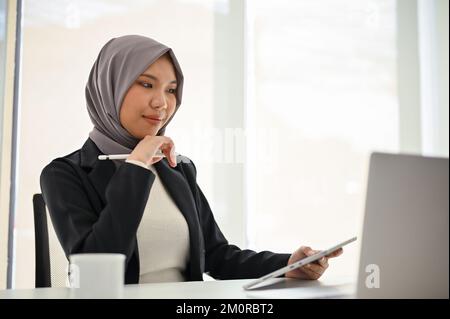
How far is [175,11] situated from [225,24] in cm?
27

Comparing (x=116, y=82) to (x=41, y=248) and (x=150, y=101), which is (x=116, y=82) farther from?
(x=41, y=248)

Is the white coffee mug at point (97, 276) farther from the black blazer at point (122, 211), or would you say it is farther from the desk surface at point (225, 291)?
the black blazer at point (122, 211)

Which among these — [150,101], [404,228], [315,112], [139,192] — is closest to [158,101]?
[150,101]

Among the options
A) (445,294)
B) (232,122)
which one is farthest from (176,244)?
(232,122)

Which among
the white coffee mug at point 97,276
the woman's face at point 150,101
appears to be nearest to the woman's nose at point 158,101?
the woman's face at point 150,101

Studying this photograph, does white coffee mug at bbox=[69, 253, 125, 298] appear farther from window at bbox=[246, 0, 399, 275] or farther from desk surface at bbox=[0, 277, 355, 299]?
Answer: window at bbox=[246, 0, 399, 275]

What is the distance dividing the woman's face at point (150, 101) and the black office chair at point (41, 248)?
0.31 meters

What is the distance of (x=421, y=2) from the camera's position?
3.47m

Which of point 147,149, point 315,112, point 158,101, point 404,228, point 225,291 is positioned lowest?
point 225,291

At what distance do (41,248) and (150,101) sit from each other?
1.51 feet

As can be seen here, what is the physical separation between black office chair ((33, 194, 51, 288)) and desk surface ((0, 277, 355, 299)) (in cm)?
31

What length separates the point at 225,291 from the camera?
110 cm

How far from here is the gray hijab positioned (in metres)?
1.59

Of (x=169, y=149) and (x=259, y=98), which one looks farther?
(x=259, y=98)
